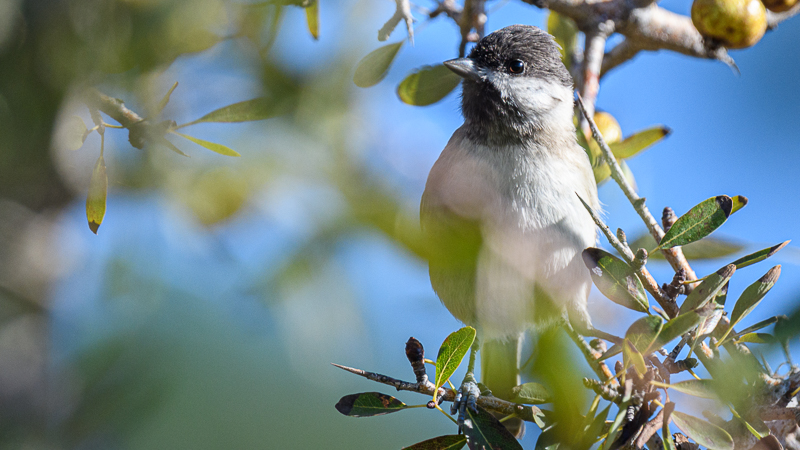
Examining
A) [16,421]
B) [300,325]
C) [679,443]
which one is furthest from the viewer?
[16,421]

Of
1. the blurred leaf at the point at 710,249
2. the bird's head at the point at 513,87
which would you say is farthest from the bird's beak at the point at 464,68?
the blurred leaf at the point at 710,249

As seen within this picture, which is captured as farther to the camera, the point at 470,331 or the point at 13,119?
the point at 470,331

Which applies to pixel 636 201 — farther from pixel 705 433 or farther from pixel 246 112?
pixel 246 112

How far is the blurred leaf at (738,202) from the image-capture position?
90 centimetres

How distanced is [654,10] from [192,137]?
6.73 feet

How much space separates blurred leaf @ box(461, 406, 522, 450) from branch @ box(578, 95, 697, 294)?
48 centimetres

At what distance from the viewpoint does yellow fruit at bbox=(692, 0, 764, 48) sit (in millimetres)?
1649

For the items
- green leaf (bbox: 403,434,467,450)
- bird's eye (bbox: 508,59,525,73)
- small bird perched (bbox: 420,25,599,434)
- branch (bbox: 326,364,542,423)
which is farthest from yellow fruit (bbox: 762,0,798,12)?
green leaf (bbox: 403,434,467,450)

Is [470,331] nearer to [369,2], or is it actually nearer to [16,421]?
[369,2]

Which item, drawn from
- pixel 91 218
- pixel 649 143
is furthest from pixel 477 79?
pixel 91 218

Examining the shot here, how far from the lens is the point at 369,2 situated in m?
0.49

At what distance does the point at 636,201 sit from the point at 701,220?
6.2 inches

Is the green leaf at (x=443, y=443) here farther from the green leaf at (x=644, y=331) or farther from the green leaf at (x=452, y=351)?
the green leaf at (x=644, y=331)

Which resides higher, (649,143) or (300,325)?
(300,325)
